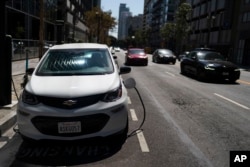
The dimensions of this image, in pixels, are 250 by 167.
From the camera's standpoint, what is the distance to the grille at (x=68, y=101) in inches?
209

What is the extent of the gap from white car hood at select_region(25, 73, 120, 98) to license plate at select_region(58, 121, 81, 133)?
1.42 ft

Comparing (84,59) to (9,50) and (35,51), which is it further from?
(35,51)

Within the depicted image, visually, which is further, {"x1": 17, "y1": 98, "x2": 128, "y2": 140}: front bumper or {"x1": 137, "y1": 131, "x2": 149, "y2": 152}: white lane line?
Answer: {"x1": 137, "y1": 131, "x2": 149, "y2": 152}: white lane line

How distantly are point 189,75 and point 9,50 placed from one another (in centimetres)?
1469

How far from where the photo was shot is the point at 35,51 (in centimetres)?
3123

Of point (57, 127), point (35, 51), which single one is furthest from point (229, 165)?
point (35, 51)

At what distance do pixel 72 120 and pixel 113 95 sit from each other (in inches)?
32.9

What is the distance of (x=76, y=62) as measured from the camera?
6859 millimetres

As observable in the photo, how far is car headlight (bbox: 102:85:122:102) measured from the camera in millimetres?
5539

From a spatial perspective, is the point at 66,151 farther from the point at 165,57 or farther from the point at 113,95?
the point at 165,57

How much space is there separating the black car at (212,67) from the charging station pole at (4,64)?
1127 centimetres

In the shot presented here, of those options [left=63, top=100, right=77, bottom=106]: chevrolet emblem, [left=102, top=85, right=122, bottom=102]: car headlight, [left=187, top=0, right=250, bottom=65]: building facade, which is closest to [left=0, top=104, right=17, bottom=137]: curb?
[left=63, top=100, right=77, bottom=106]: chevrolet emblem

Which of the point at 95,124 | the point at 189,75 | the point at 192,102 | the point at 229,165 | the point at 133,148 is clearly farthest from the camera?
the point at 189,75

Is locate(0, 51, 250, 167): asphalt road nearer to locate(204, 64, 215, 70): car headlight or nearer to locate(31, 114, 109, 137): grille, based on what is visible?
locate(31, 114, 109, 137): grille
